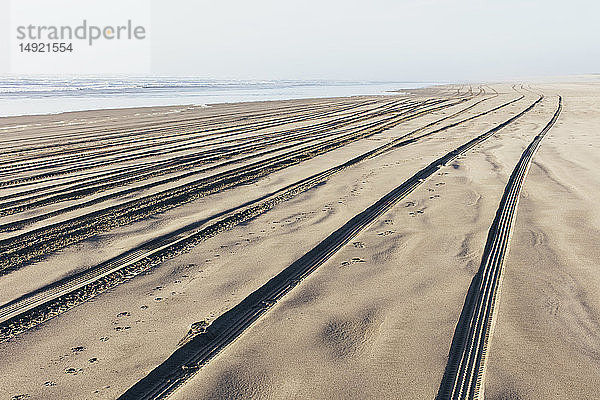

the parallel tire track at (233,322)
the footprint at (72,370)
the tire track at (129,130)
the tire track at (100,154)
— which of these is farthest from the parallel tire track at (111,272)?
the tire track at (129,130)

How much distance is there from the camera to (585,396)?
3131 millimetres

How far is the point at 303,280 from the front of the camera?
494 cm

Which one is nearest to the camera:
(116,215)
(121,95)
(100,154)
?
(116,215)

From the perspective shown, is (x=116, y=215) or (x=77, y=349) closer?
(x=77, y=349)

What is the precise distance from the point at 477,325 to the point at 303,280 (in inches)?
62.4

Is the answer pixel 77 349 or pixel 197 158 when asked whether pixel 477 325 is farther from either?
pixel 197 158

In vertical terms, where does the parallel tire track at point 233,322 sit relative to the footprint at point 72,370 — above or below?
above

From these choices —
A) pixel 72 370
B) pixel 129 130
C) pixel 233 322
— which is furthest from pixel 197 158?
pixel 72 370

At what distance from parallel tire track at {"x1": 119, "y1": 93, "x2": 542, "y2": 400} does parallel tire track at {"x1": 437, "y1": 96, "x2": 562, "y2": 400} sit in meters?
1.44

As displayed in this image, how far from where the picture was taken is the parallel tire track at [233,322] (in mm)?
3289

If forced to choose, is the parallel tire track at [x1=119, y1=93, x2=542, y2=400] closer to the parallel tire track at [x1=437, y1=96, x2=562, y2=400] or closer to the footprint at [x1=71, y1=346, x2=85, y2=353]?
the footprint at [x1=71, y1=346, x2=85, y2=353]

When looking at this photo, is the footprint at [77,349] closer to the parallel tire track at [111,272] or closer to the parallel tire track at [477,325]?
the parallel tire track at [111,272]

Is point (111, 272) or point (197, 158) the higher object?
point (197, 158)

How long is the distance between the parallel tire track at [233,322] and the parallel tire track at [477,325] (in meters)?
1.44
